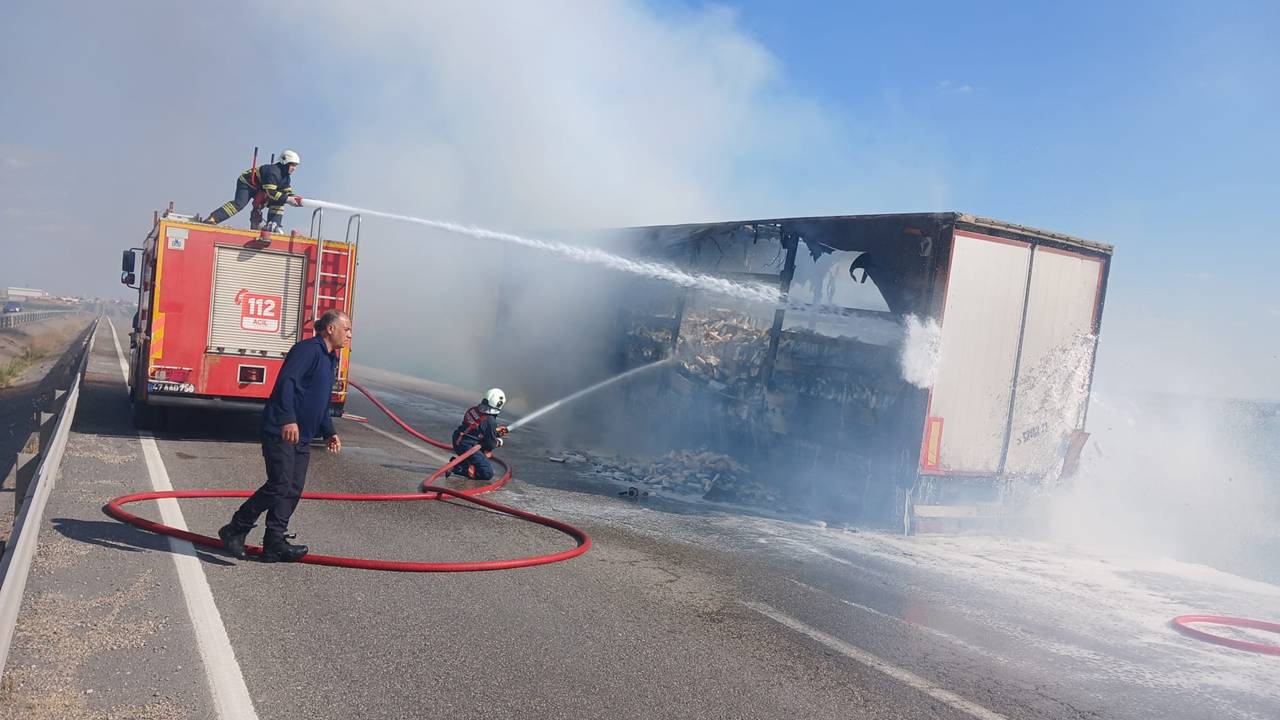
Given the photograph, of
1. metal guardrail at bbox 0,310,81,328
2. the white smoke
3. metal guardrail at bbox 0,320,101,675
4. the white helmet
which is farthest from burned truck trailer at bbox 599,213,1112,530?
metal guardrail at bbox 0,310,81,328

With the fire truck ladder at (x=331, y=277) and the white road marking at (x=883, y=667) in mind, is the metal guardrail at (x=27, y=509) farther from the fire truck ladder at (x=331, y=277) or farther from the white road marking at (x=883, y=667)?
the white road marking at (x=883, y=667)

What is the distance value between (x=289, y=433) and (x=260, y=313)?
17.6 feet

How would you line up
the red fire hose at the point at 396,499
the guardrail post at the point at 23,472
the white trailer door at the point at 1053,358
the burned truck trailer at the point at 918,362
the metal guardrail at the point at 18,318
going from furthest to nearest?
the metal guardrail at the point at 18,318
the white trailer door at the point at 1053,358
the burned truck trailer at the point at 918,362
the guardrail post at the point at 23,472
the red fire hose at the point at 396,499

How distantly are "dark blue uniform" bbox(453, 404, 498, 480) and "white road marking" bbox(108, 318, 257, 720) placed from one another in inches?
127

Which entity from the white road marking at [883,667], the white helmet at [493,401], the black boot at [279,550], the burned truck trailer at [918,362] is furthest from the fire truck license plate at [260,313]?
the white road marking at [883,667]

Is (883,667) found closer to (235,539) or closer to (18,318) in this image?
(235,539)

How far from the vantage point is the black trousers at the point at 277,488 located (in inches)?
213

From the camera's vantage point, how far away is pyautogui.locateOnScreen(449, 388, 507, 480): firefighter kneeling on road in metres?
9.48

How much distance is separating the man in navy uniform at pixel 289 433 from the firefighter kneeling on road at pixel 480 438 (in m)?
3.82

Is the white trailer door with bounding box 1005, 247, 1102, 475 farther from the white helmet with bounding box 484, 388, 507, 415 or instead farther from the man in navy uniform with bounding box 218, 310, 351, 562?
the man in navy uniform with bounding box 218, 310, 351, 562

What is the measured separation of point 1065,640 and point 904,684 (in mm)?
1850

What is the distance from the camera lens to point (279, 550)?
5.51 meters

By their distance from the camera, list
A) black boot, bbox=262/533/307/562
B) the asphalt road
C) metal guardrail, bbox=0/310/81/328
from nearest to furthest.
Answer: the asphalt road < black boot, bbox=262/533/307/562 < metal guardrail, bbox=0/310/81/328

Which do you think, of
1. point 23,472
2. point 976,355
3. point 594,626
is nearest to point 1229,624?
point 976,355
